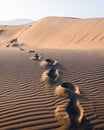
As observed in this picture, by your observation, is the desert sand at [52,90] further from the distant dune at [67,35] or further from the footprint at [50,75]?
the distant dune at [67,35]

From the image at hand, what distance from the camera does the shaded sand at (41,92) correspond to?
4.93 meters

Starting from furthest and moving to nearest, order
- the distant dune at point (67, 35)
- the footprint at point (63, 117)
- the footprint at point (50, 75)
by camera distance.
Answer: the distant dune at point (67, 35) → the footprint at point (50, 75) → the footprint at point (63, 117)

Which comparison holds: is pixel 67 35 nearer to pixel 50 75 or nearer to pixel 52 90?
pixel 50 75

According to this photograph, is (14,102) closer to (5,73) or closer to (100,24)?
(5,73)

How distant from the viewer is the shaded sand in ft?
16.2

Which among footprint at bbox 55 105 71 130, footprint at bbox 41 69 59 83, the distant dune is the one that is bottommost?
the distant dune

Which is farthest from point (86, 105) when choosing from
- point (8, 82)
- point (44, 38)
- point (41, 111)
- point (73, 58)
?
point (44, 38)

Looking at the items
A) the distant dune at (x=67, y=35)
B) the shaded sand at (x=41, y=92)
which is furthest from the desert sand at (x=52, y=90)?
the distant dune at (x=67, y=35)

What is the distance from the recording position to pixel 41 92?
19.9ft

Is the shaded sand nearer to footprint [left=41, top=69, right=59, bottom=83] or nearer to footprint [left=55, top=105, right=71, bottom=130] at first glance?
footprint [left=55, top=105, right=71, bottom=130]

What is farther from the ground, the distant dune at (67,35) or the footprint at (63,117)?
the footprint at (63,117)

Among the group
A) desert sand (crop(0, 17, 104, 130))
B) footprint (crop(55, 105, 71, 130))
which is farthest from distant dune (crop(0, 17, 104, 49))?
footprint (crop(55, 105, 71, 130))

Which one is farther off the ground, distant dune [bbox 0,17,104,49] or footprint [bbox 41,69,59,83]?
footprint [bbox 41,69,59,83]

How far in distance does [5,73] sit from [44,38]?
14857 millimetres
